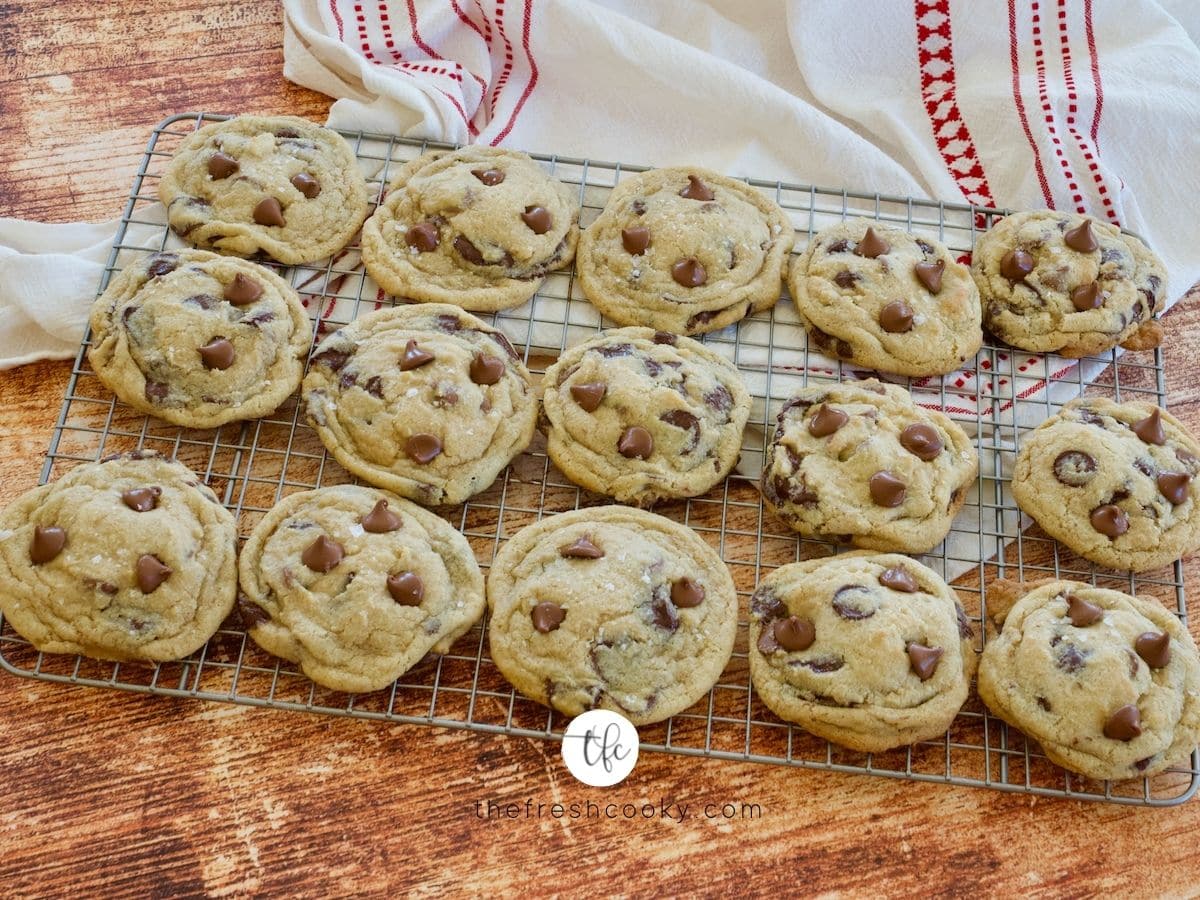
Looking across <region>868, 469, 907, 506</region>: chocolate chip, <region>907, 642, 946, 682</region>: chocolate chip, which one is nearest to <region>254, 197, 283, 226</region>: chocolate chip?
<region>868, 469, 907, 506</region>: chocolate chip

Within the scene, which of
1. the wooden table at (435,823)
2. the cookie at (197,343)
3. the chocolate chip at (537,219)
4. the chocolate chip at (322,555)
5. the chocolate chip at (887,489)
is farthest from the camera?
the chocolate chip at (537,219)

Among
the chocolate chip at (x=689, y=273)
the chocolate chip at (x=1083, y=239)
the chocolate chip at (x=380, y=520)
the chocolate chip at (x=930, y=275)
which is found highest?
the chocolate chip at (x=1083, y=239)

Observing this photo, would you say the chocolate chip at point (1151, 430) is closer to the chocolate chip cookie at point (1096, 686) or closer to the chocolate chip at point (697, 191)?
the chocolate chip cookie at point (1096, 686)

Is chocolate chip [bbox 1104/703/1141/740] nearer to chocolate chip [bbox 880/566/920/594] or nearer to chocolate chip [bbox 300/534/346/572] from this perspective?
chocolate chip [bbox 880/566/920/594]

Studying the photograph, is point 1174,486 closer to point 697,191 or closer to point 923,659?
point 923,659

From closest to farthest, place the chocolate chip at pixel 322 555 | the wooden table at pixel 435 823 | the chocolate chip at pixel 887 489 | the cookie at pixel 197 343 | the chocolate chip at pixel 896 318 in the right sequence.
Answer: the wooden table at pixel 435 823
the chocolate chip at pixel 322 555
the chocolate chip at pixel 887 489
the cookie at pixel 197 343
the chocolate chip at pixel 896 318

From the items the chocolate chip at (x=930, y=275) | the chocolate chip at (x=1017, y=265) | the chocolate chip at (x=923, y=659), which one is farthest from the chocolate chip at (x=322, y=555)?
the chocolate chip at (x=1017, y=265)
